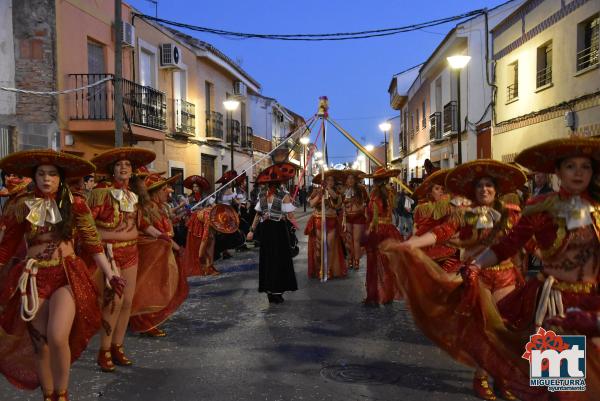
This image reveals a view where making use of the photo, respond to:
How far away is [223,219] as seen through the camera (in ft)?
37.2

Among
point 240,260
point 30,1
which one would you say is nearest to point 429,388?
point 240,260

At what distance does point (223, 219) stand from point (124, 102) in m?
9.59

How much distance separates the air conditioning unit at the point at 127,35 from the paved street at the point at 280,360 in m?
12.9

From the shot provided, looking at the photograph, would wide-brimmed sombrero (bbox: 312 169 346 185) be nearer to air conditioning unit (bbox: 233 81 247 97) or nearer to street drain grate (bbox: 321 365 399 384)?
street drain grate (bbox: 321 365 399 384)

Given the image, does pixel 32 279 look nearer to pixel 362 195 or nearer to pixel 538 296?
pixel 538 296

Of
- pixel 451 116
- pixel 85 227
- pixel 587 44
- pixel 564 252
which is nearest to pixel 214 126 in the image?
pixel 451 116

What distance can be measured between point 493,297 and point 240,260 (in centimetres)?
995

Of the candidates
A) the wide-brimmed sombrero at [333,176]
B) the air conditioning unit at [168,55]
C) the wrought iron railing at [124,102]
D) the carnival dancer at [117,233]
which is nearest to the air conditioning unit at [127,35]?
the wrought iron railing at [124,102]

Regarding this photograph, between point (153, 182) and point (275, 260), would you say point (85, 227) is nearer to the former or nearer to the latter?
point (153, 182)

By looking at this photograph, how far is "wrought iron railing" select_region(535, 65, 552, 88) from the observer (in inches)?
654

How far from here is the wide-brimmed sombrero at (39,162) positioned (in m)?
4.26

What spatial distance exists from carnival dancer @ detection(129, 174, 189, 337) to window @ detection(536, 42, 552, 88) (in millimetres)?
13776

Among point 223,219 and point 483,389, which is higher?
point 223,219

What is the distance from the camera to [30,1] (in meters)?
15.2
